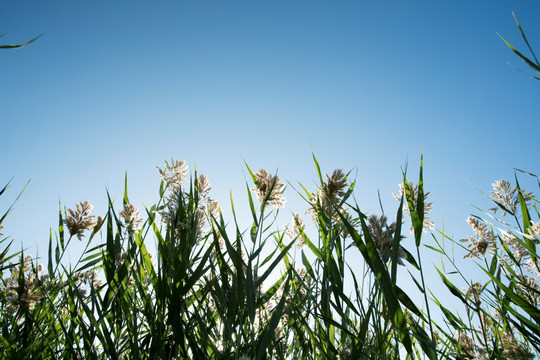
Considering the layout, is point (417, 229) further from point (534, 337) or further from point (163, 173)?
point (163, 173)

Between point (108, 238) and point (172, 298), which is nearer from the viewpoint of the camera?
point (172, 298)

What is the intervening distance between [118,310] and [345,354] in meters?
0.99

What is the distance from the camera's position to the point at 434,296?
166 centimetres

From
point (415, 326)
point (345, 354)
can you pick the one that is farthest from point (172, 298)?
point (415, 326)

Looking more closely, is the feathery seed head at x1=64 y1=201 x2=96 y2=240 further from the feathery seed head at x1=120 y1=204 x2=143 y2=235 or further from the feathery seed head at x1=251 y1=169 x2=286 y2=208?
the feathery seed head at x1=251 y1=169 x2=286 y2=208

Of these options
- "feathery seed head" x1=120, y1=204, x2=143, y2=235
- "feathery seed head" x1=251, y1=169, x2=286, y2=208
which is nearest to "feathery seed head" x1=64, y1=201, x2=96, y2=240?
"feathery seed head" x1=120, y1=204, x2=143, y2=235

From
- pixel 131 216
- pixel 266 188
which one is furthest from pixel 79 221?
pixel 266 188

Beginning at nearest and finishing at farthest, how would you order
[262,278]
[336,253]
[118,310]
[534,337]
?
[534,337], [262,278], [118,310], [336,253]

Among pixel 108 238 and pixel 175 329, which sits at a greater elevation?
pixel 108 238

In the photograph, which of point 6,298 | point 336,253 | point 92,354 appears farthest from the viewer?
point 6,298

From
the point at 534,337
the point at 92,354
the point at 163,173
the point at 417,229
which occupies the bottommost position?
the point at 534,337

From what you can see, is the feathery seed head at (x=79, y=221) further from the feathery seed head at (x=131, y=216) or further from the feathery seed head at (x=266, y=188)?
the feathery seed head at (x=266, y=188)

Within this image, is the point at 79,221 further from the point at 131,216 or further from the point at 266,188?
the point at 266,188

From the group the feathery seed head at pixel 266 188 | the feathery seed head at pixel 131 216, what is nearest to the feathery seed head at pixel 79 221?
the feathery seed head at pixel 131 216
